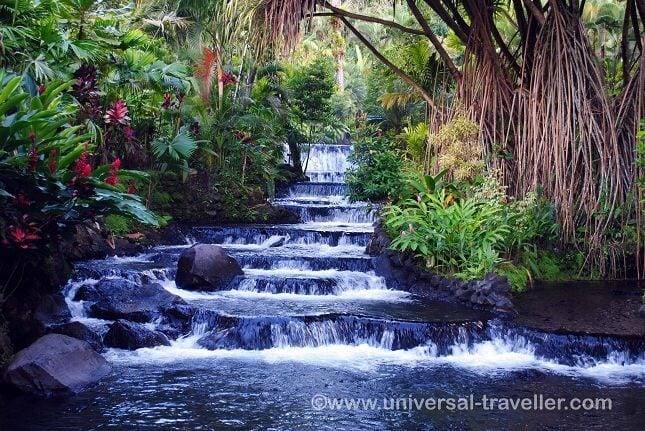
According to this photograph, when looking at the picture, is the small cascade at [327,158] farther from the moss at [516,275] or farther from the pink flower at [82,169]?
the pink flower at [82,169]

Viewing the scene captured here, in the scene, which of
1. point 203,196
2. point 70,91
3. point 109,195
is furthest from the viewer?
point 203,196

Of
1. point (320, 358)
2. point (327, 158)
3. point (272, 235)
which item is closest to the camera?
point (320, 358)

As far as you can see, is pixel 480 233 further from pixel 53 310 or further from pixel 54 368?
pixel 54 368

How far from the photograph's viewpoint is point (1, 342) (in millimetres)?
7266

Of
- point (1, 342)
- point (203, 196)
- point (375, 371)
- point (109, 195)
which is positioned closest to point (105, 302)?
point (1, 342)

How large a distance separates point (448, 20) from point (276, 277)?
5.27m

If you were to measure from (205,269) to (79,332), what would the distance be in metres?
3.00

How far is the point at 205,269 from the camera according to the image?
1102cm

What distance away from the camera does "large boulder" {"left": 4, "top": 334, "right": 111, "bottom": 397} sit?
6875 millimetres

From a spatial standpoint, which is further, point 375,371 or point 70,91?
point 70,91

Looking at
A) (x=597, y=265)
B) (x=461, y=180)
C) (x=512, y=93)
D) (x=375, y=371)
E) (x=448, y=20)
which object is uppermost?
(x=448, y=20)

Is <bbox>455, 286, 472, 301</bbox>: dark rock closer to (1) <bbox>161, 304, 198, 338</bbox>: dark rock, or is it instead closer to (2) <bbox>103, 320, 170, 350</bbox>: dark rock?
(1) <bbox>161, 304, 198, 338</bbox>: dark rock

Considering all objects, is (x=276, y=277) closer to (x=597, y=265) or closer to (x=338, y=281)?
(x=338, y=281)

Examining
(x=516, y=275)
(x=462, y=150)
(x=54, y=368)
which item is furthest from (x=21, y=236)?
(x=462, y=150)
